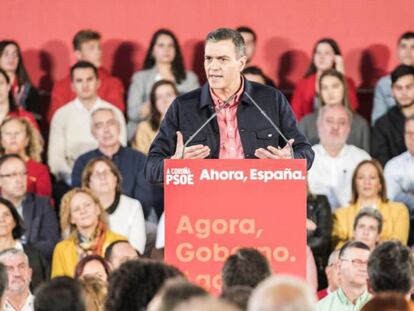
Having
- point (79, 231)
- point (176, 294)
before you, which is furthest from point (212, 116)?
point (79, 231)

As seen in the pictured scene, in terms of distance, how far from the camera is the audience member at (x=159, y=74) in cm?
1120

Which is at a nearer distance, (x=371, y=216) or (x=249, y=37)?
(x=371, y=216)

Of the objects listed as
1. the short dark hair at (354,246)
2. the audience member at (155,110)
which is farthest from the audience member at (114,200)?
the short dark hair at (354,246)

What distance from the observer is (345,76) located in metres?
11.5

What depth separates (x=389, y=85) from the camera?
37.0ft

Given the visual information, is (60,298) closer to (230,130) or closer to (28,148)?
(230,130)

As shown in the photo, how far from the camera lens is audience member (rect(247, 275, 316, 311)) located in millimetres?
4203

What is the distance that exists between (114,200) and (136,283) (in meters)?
4.76

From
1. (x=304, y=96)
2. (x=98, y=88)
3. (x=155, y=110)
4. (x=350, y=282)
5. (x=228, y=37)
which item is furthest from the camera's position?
(x=98, y=88)

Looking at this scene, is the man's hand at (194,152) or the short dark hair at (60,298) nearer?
the short dark hair at (60,298)

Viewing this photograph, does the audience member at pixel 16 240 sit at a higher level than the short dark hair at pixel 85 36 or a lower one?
lower

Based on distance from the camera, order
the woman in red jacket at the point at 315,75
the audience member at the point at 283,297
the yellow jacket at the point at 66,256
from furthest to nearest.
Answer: the woman in red jacket at the point at 315,75 < the yellow jacket at the point at 66,256 < the audience member at the point at 283,297

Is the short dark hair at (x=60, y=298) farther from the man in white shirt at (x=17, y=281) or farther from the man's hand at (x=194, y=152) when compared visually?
the man in white shirt at (x=17, y=281)

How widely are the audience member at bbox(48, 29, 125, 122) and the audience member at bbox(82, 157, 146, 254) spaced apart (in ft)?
4.72
